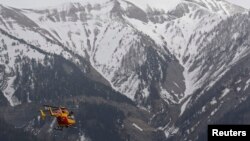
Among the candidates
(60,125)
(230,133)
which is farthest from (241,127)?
(60,125)

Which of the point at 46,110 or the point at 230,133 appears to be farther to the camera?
the point at 46,110

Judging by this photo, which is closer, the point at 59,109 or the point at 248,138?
the point at 248,138

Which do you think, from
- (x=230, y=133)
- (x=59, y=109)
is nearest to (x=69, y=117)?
(x=59, y=109)

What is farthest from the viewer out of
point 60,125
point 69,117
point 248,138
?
point 69,117

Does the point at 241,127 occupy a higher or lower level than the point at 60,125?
higher

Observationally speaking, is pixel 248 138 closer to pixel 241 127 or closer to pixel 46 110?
pixel 241 127

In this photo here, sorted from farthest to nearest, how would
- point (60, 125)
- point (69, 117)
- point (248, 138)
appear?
point (69, 117)
point (60, 125)
point (248, 138)

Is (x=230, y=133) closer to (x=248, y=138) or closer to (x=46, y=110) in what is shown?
(x=248, y=138)

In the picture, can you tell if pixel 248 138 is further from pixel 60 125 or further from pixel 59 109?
pixel 59 109
